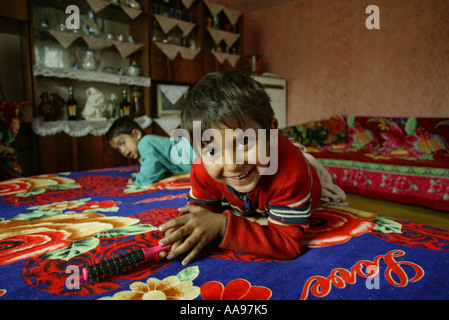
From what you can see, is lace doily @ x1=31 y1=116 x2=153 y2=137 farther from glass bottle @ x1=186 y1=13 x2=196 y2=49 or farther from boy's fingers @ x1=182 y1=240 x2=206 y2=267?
boy's fingers @ x1=182 y1=240 x2=206 y2=267

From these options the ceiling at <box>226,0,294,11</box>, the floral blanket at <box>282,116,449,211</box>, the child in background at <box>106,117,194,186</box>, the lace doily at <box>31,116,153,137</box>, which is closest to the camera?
the child in background at <box>106,117,194,186</box>

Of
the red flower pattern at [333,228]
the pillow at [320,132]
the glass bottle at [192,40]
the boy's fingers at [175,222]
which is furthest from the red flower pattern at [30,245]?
the glass bottle at [192,40]

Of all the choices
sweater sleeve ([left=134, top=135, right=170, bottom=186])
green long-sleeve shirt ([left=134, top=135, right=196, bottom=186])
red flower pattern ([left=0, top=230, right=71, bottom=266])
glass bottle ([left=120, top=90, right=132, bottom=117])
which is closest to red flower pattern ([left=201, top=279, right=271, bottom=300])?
red flower pattern ([left=0, top=230, right=71, bottom=266])

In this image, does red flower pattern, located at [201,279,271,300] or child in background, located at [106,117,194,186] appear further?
child in background, located at [106,117,194,186]

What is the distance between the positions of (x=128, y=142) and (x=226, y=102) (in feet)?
4.69

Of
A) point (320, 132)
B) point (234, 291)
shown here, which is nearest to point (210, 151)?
point (234, 291)

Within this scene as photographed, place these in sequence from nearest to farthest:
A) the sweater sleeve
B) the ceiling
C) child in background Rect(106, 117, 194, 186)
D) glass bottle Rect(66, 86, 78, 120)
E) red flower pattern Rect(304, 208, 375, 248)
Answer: red flower pattern Rect(304, 208, 375, 248) < the sweater sleeve < child in background Rect(106, 117, 194, 186) < glass bottle Rect(66, 86, 78, 120) < the ceiling

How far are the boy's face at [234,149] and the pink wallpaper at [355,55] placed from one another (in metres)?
3.68

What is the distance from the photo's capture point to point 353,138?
346cm

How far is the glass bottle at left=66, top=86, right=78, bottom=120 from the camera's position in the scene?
9.48ft

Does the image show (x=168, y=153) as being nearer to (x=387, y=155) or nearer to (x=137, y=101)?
(x=137, y=101)
